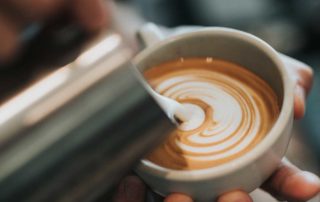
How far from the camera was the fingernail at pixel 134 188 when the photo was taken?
1.88 feet

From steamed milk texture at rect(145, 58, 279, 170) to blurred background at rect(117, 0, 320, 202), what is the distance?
50cm

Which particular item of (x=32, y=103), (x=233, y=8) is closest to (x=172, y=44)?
(x=32, y=103)

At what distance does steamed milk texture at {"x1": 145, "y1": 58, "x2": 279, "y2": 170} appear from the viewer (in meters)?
0.54

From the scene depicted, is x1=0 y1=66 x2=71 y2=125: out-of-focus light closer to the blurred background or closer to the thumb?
the thumb

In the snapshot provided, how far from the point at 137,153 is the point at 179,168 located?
90 millimetres

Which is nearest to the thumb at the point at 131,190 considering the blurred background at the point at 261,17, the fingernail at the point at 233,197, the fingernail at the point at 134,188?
the fingernail at the point at 134,188

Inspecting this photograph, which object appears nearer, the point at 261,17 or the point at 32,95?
the point at 32,95

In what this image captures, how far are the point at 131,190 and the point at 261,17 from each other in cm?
74

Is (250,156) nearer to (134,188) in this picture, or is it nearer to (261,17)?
(134,188)

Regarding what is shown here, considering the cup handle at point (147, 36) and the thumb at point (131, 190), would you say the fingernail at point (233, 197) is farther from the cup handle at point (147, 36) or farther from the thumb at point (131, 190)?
the cup handle at point (147, 36)

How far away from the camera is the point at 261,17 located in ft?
3.91

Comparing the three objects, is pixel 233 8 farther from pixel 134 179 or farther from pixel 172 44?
pixel 134 179

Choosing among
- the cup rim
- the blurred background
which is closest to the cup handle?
the cup rim

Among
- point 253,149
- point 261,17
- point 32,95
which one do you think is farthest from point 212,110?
point 261,17
